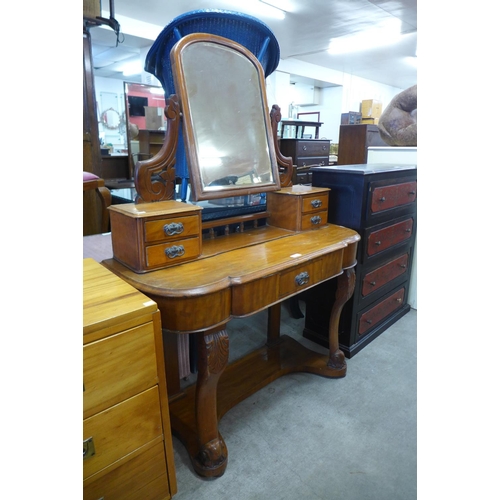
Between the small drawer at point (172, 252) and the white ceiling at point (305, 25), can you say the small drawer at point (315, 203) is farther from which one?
the white ceiling at point (305, 25)

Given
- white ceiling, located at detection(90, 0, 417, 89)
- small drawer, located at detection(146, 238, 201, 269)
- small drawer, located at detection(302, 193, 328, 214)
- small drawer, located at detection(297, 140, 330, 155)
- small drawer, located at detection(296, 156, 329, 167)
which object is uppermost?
white ceiling, located at detection(90, 0, 417, 89)

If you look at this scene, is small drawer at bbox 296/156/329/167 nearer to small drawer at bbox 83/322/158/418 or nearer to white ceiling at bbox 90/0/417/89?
white ceiling at bbox 90/0/417/89

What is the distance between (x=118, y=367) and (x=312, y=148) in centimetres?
432

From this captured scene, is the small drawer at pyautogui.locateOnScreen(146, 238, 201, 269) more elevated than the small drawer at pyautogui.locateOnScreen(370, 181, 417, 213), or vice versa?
the small drawer at pyautogui.locateOnScreen(370, 181, 417, 213)

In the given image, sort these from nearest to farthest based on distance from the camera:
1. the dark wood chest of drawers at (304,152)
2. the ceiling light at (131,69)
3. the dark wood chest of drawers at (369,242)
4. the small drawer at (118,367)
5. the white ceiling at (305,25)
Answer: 1. the small drawer at (118,367)
2. the dark wood chest of drawers at (369,242)
3. the dark wood chest of drawers at (304,152)
4. the white ceiling at (305,25)
5. the ceiling light at (131,69)

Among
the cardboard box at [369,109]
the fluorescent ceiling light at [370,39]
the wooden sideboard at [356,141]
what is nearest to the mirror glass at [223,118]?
the wooden sideboard at [356,141]

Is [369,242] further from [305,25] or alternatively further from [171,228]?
[305,25]

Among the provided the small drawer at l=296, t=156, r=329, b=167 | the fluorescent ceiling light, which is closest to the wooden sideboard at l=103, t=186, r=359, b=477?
the small drawer at l=296, t=156, r=329, b=167

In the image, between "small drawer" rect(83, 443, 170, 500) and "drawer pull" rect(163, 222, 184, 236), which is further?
"drawer pull" rect(163, 222, 184, 236)

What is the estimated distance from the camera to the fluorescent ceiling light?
5487mm

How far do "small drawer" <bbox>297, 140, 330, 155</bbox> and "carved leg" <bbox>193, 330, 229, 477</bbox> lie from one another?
149 inches

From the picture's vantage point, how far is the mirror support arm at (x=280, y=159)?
169 cm
